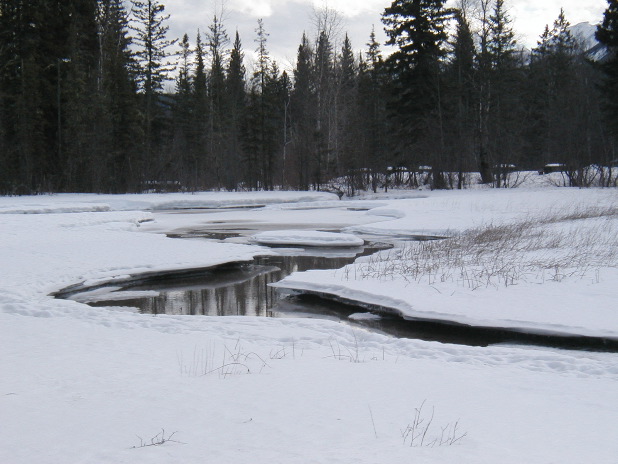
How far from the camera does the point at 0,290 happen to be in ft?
29.8

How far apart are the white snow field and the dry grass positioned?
9 centimetres

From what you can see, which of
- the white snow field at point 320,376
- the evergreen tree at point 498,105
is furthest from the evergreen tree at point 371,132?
the white snow field at point 320,376

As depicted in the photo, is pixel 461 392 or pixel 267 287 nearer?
pixel 461 392

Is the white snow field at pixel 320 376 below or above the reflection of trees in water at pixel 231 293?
above

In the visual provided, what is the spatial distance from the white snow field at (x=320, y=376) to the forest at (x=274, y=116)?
→ 1021 inches

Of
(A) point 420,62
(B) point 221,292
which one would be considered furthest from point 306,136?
(B) point 221,292

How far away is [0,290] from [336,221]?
15917 millimetres

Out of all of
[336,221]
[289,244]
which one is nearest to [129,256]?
[289,244]

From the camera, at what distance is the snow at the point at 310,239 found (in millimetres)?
16469

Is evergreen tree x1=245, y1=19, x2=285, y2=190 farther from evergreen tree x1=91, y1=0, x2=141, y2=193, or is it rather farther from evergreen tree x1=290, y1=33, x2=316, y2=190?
evergreen tree x1=91, y1=0, x2=141, y2=193

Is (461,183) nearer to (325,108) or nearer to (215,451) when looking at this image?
(325,108)

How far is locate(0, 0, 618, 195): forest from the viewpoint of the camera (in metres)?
34.1

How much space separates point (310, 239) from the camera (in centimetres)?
1684

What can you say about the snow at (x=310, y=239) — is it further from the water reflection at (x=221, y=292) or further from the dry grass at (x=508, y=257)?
the water reflection at (x=221, y=292)
